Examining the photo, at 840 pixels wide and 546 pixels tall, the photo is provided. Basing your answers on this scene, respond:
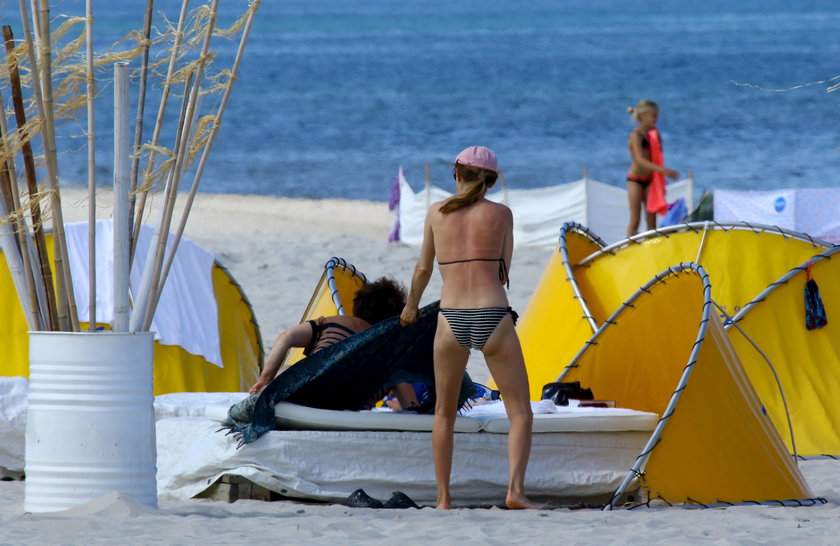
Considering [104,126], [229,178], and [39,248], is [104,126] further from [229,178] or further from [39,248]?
[39,248]

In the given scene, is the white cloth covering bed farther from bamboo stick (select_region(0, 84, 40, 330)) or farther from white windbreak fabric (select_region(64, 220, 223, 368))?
white windbreak fabric (select_region(64, 220, 223, 368))

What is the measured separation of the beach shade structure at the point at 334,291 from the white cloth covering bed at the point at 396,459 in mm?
1738

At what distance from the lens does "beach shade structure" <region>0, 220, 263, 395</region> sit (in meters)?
6.97

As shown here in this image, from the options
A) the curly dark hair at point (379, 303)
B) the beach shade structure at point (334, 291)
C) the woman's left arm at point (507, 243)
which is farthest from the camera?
the beach shade structure at point (334, 291)

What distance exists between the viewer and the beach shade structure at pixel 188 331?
6969 mm

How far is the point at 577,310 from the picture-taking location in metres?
7.06

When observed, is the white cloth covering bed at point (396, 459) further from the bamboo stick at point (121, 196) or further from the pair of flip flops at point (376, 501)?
the bamboo stick at point (121, 196)

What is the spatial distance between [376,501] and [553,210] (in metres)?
12.0

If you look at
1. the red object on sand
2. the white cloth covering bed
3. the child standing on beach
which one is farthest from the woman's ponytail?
the red object on sand

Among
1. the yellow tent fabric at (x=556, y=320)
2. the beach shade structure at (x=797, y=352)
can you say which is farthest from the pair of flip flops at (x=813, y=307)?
the yellow tent fabric at (x=556, y=320)

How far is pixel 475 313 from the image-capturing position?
4.66 meters

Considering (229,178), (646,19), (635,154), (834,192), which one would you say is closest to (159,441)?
(635,154)

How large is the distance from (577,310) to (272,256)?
7039 mm

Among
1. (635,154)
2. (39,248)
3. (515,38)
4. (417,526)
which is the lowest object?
(417,526)
